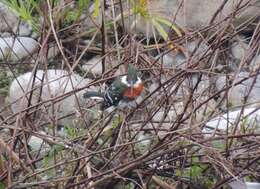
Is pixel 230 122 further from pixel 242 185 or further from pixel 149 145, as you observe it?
pixel 149 145

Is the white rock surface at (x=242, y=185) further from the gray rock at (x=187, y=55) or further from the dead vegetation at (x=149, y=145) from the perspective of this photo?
the gray rock at (x=187, y=55)

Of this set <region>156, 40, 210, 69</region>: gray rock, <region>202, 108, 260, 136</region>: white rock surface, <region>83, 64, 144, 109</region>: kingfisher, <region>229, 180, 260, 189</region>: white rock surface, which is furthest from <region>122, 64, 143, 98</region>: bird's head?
<region>229, 180, 260, 189</region>: white rock surface

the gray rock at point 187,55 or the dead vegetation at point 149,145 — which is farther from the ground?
the gray rock at point 187,55

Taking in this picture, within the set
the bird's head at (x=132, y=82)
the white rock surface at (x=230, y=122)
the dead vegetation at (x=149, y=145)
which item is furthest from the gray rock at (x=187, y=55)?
the white rock surface at (x=230, y=122)

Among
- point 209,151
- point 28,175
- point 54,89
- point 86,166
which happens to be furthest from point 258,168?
point 54,89

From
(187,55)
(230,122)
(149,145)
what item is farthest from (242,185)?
(187,55)

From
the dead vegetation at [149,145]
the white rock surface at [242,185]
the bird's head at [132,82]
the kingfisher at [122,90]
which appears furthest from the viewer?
the kingfisher at [122,90]

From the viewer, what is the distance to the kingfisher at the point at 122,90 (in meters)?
3.88

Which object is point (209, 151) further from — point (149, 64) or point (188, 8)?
point (188, 8)

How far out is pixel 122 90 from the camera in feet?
13.2

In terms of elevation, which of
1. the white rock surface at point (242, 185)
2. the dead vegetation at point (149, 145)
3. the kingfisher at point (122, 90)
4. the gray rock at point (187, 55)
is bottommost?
the white rock surface at point (242, 185)

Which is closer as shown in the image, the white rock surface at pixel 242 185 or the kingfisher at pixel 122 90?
the white rock surface at pixel 242 185

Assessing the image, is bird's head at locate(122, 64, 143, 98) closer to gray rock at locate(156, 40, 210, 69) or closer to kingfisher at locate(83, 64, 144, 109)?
kingfisher at locate(83, 64, 144, 109)

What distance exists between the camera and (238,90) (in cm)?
589
